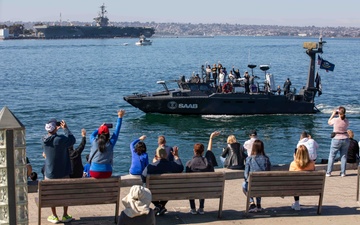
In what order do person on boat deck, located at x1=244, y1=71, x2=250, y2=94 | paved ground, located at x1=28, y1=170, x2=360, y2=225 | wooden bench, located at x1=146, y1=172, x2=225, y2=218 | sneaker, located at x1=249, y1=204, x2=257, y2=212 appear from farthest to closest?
person on boat deck, located at x1=244, y1=71, x2=250, y2=94
sneaker, located at x1=249, y1=204, x2=257, y2=212
paved ground, located at x1=28, y1=170, x2=360, y2=225
wooden bench, located at x1=146, y1=172, x2=225, y2=218

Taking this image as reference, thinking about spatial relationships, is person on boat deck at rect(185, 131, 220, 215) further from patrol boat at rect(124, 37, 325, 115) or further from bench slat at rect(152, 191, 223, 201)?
patrol boat at rect(124, 37, 325, 115)

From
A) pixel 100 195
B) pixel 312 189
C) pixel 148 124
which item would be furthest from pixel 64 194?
pixel 148 124

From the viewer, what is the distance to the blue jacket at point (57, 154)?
1066 cm

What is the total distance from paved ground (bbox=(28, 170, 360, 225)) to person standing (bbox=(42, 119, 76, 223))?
0.27 m

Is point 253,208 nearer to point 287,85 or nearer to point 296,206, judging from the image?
point 296,206

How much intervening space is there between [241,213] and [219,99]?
27.9 m

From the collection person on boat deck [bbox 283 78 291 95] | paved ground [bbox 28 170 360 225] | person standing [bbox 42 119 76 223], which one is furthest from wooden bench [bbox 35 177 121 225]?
person on boat deck [bbox 283 78 291 95]

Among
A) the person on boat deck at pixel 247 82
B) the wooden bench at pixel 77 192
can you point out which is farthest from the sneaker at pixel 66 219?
the person on boat deck at pixel 247 82

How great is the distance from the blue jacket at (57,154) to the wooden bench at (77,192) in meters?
0.55

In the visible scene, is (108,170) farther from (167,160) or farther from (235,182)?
(235,182)

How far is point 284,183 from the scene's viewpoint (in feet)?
37.4

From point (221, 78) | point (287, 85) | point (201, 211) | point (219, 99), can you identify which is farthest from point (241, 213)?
point (287, 85)

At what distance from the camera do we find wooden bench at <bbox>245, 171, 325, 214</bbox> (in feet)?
37.0

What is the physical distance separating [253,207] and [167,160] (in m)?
1.75
